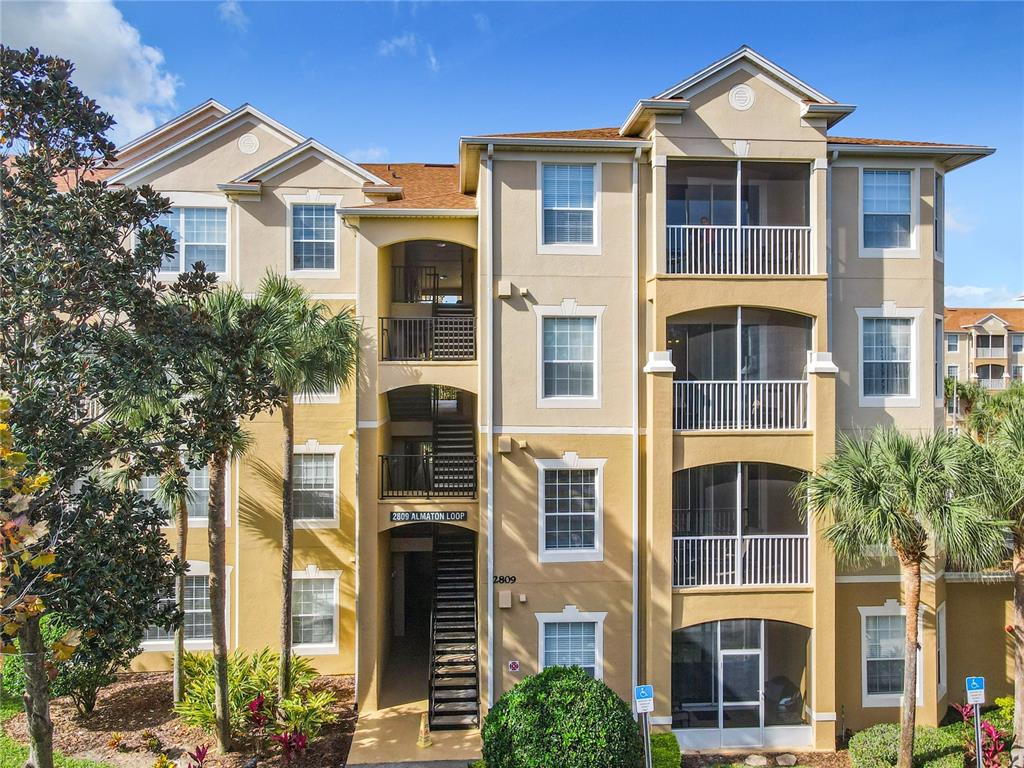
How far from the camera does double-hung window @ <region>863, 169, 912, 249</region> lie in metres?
14.3

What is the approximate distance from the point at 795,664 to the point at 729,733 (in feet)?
6.66

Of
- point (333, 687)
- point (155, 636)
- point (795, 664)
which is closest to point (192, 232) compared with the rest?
point (155, 636)

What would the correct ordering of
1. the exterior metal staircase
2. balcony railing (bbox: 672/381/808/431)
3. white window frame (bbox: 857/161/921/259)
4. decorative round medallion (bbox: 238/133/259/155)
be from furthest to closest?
decorative round medallion (bbox: 238/133/259/155)
white window frame (bbox: 857/161/921/259)
the exterior metal staircase
balcony railing (bbox: 672/381/808/431)

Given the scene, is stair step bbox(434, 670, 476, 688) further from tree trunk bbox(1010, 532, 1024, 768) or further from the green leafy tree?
Answer: tree trunk bbox(1010, 532, 1024, 768)

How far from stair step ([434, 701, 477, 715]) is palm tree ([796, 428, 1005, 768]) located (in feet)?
26.9

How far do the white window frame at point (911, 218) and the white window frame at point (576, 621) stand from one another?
32.4ft

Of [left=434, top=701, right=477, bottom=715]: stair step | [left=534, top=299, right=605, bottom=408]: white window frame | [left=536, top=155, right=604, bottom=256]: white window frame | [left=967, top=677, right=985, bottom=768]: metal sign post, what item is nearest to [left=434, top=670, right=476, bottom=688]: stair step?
[left=434, top=701, right=477, bottom=715]: stair step

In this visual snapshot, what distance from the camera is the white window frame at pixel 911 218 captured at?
46.7 feet

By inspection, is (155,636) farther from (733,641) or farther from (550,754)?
(733,641)

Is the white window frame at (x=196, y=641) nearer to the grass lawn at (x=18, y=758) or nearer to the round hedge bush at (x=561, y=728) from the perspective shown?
Answer: the grass lawn at (x=18, y=758)

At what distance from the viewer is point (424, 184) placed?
1805 cm

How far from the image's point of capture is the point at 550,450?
13.8 meters

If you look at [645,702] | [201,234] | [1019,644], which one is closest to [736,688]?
[645,702]

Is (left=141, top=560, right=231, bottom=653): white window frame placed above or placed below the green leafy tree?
below
